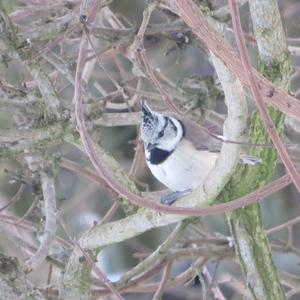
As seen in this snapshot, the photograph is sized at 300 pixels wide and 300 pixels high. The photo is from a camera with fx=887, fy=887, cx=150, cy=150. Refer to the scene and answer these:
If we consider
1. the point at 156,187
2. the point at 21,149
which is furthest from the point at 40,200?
the point at 156,187

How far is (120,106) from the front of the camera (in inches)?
149

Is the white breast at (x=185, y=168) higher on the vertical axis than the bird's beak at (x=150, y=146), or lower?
lower

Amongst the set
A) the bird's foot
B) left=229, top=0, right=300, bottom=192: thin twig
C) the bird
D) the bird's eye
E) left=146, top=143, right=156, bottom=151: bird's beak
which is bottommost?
the bird's foot

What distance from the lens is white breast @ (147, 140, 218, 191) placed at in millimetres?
3158

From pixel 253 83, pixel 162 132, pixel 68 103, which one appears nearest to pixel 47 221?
pixel 68 103

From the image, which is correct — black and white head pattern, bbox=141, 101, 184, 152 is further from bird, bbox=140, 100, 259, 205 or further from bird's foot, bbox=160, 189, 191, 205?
bird's foot, bbox=160, 189, 191, 205

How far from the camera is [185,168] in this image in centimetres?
317

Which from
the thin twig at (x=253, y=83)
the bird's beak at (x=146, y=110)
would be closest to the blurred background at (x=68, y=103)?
the bird's beak at (x=146, y=110)

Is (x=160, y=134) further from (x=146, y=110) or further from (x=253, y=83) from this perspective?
(x=253, y=83)

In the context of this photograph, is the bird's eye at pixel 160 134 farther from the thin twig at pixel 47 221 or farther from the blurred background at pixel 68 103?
the thin twig at pixel 47 221

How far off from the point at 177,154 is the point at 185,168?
7 centimetres

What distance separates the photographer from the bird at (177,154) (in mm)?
3156

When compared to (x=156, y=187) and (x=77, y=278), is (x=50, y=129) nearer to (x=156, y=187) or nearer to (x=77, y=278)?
(x=77, y=278)

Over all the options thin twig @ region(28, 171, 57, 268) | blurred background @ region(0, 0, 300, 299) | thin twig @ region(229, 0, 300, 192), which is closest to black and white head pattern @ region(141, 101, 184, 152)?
blurred background @ region(0, 0, 300, 299)
